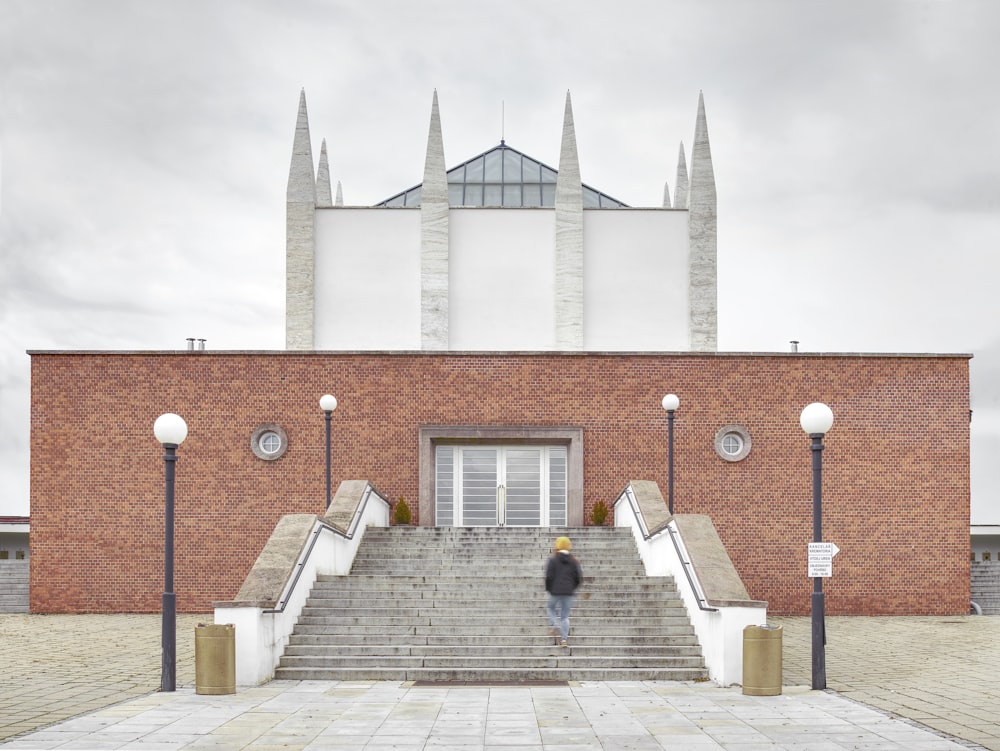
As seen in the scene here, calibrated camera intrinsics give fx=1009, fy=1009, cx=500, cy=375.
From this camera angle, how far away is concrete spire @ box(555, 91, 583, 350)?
3756 centimetres

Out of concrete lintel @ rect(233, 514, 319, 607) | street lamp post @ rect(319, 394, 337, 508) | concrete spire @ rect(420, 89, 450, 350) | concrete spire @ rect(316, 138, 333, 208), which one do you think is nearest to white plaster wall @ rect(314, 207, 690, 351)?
concrete spire @ rect(420, 89, 450, 350)

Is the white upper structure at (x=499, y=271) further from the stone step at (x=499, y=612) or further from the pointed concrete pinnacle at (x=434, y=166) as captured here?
the stone step at (x=499, y=612)

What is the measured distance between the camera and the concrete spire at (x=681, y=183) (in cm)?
4306

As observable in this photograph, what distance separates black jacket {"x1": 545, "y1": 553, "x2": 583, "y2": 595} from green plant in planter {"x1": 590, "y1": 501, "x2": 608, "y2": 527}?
7713mm

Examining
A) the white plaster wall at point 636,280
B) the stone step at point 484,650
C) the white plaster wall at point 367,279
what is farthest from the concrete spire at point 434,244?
the stone step at point 484,650

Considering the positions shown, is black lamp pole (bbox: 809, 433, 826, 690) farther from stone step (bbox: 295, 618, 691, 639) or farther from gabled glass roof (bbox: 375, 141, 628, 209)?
gabled glass roof (bbox: 375, 141, 628, 209)

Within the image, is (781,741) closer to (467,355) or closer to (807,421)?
(807,421)

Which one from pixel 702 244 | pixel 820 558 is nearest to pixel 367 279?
pixel 702 244

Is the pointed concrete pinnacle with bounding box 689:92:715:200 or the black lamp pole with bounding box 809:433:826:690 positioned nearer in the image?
the black lamp pole with bounding box 809:433:826:690

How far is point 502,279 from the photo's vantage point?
38.7 metres

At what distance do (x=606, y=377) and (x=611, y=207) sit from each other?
20.4 meters

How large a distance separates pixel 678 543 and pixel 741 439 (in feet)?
21.6

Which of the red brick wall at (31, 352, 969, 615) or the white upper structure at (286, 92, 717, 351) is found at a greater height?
the white upper structure at (286, 92, 717, 351)

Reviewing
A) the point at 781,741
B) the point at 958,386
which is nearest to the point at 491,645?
the point at 781,741
